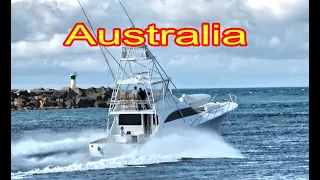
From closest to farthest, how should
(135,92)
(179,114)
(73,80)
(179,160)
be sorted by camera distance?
(135,92) → (179,160) → (179,114) → (73,80)

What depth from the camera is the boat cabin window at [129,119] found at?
62.1 ft

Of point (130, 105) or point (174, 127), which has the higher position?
point (130, 105)

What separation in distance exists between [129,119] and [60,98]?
37916 mm

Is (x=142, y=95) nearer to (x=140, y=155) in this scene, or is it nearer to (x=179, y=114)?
(x=179, y=114)

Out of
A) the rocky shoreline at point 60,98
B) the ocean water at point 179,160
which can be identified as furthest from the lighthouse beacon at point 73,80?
the ocean water at point 179,160

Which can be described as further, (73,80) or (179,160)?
(73,80)

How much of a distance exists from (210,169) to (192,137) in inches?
95.3

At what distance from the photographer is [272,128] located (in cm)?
3225

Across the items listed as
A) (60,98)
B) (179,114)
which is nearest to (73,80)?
(60,98)

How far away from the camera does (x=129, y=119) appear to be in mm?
18938

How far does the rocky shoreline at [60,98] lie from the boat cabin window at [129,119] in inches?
1256

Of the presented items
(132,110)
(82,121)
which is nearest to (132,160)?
(132,110)

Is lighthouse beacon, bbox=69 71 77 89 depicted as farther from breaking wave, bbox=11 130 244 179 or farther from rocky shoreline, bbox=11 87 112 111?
breaking wave, bbox=11 130 244 179

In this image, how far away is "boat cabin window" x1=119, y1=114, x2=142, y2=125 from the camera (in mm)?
18922
